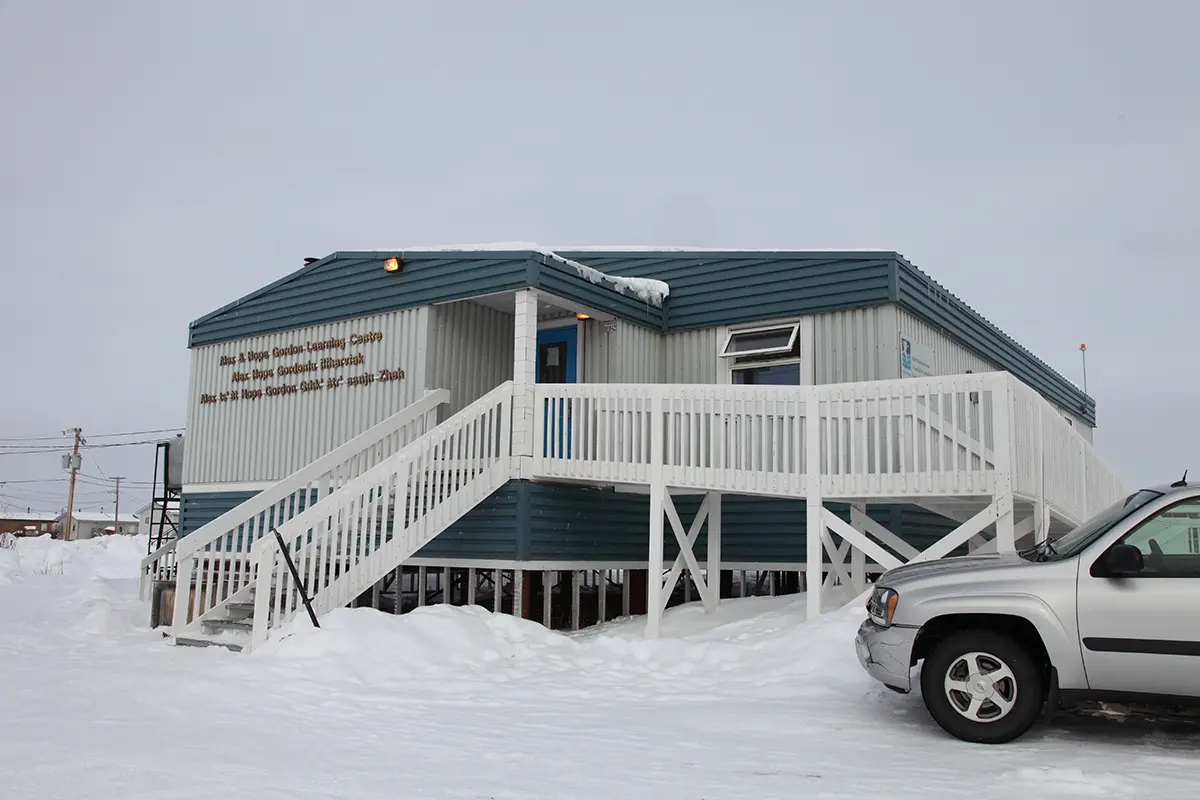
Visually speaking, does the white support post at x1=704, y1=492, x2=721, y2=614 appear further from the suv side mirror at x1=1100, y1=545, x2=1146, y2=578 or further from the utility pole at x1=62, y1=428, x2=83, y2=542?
the utility pole at x1=62, y1=428, x2=83, y2=542

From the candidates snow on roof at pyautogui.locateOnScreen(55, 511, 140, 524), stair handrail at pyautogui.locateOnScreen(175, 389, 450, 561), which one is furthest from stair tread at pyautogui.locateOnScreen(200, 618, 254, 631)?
snow on roof at pyautogui.locateOnScreen(55, 511, 140, 524)

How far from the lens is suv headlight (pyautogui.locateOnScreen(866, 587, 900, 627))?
6508mm

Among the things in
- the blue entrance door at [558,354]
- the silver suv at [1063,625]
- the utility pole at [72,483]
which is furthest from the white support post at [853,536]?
the utility pole at [72,483]

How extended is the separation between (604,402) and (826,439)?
8.32 ft

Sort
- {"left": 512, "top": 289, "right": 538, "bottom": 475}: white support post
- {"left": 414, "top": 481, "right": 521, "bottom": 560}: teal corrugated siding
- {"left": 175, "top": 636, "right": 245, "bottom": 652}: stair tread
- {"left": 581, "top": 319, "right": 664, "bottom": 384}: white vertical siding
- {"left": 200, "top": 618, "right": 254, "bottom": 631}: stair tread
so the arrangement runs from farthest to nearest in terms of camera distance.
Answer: {"left": 581, "top": 319, "right": 664, "bottom": 384}: white vertical siding < {"left": 512, "top": 289, "right": 538, "bottom": 475}: white support post < {"left": 414, "top": 481, "right": 521, "bottom": 560}: teal corrugated siding < {"left": 200, "top": 618, "right": 254, "bottom": 631}: stair tread < {"left": 175, "top": 636, "right": 245, "bottom": 652}: stair tread

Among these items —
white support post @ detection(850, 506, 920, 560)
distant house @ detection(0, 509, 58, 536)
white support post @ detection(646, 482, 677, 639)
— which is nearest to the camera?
white support post @ detection(646, 482, 677, 639)

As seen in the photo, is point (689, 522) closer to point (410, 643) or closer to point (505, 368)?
point (505, 368)

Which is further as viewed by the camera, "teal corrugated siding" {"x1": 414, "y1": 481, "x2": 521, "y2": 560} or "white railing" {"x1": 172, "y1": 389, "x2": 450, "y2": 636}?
"white railing" {"x1": 172, "y1": 389, "x2": 450, "y2": 636}

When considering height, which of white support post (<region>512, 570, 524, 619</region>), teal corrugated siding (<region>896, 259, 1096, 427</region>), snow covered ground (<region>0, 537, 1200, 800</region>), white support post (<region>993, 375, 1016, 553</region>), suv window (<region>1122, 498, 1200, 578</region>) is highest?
teal corrugated siding (<region>896, 259, 1096, 427</region>)

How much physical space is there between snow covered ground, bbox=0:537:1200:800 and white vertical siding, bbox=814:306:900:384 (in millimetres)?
3630

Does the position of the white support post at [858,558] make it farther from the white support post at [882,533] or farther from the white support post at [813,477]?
the white support post at [813,477]

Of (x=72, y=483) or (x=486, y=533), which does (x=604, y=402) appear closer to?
(x=486, y=533)

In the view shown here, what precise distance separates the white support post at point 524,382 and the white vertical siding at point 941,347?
4.58 m

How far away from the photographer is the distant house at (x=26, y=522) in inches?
2562
